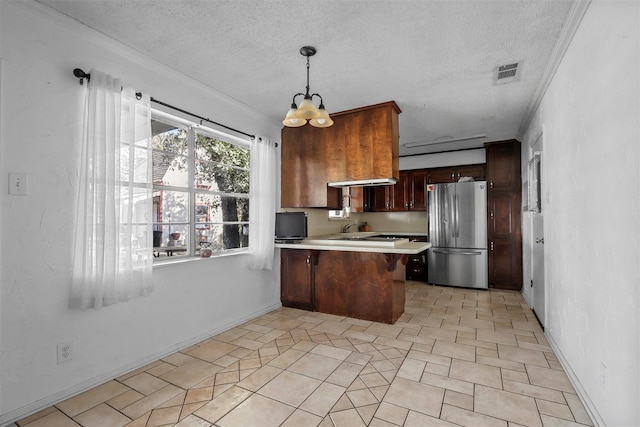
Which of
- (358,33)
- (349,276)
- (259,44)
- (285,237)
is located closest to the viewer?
(358,33)

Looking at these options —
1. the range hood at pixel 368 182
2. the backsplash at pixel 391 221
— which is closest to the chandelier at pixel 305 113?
the range hood at pixel 368 182

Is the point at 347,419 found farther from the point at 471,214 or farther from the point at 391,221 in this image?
the point at 391,221

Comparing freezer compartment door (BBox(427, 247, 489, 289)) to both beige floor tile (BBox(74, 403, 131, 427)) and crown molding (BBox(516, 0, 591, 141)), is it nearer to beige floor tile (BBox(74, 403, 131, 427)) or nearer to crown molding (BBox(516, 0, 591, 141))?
crown molding (BBox(516, 0, 591, 141))

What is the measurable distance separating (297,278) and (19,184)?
2.86 metres

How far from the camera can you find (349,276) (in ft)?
12.2

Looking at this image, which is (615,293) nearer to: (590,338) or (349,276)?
(590,338)

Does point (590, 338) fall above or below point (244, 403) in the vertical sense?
above

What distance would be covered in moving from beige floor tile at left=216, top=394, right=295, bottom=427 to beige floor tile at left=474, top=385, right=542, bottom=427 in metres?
1.19

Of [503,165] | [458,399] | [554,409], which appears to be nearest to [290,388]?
[458,399]

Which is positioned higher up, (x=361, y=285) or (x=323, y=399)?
(x=361, y=285)

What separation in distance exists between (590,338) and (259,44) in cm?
295

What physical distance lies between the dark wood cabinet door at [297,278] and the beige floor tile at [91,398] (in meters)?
2.17

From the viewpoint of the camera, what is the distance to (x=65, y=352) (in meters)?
2.05

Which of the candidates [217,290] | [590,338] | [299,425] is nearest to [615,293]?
[590,338]
